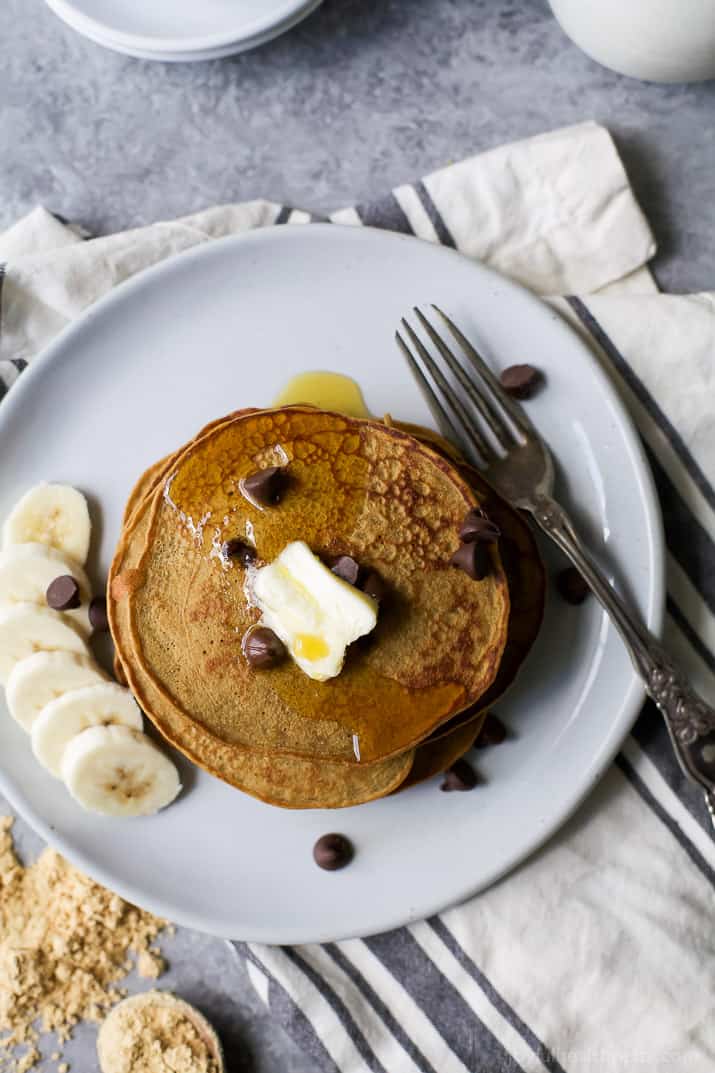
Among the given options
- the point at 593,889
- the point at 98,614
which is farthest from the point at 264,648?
the point at 593,889

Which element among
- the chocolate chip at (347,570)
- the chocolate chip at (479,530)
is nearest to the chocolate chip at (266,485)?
the chocolate chip at (347,570)

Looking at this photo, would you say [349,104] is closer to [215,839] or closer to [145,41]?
[145,41]

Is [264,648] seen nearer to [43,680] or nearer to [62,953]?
[43,680]

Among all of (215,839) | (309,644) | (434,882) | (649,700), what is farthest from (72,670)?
(649,700)

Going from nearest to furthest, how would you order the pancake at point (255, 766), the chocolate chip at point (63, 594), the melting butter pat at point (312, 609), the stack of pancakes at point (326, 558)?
the melting butter pat at point (312, 609) → the stack of pancakes at point (326, 558) → the pancake at point (255, 766) → the chocolate chip at point (63, 594)

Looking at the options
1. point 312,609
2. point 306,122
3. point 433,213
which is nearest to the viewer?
point 312,609

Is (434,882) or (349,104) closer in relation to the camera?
(434,882)

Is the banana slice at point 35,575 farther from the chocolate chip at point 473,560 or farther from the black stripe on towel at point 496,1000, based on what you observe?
the black stripe on towel at point 496,1000
